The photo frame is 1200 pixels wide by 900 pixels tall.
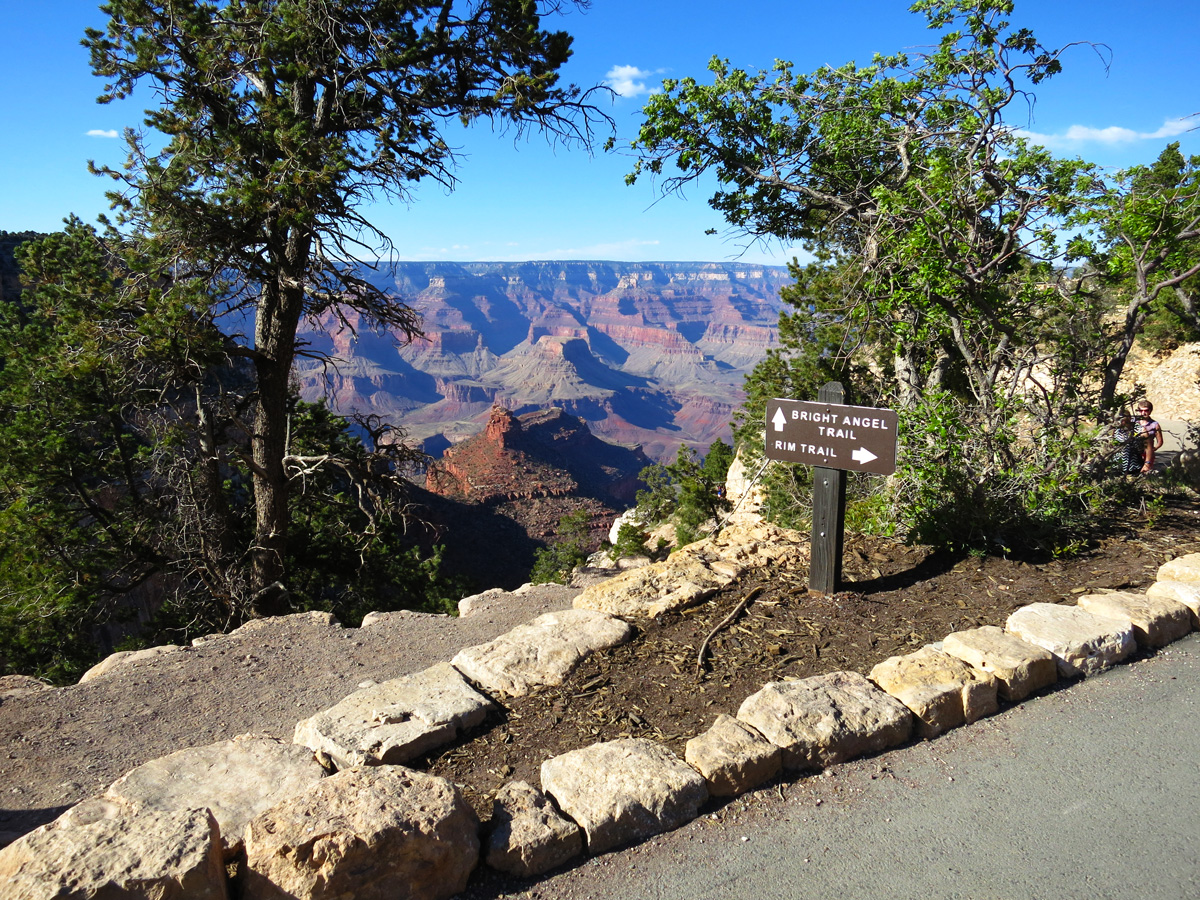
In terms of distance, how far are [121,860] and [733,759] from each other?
2.35m

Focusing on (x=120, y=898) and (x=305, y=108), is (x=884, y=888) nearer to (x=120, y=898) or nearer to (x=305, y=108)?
(x=120, y=898)

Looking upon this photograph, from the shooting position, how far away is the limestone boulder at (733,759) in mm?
3100

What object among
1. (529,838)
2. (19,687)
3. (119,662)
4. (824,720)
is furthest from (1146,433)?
(19,687)

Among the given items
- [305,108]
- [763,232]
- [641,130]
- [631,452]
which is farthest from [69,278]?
[631,452]

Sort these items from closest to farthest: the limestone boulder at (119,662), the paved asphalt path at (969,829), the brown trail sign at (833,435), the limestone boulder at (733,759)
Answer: the paved asphalt path at (969,829)
the limestone boulder at (733,759)
the brown trail sign at (833,435)
the limestone boulder at (119,662)

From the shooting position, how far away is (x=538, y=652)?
14.4 feet

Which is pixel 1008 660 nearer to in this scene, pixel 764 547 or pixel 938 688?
pixel 938 688

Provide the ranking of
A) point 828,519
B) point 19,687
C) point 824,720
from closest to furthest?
point 824,720 < point 828,519 < point 19,687

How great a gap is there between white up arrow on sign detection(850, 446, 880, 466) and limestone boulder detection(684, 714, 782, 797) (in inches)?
81.0

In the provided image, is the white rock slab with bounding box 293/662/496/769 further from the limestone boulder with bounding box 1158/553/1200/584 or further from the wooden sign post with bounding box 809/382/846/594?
the limestone boulder with bounding box 1158/553/1200/584

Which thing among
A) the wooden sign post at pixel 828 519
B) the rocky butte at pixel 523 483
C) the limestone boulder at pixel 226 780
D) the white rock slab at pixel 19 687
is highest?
the wooden sign post at pixel 828 519

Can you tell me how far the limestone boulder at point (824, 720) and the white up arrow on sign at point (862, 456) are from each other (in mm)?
1508

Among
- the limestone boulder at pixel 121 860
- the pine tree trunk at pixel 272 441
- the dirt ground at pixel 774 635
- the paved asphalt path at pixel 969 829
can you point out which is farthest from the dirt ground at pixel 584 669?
the pine tree trunk at pixel 272 441

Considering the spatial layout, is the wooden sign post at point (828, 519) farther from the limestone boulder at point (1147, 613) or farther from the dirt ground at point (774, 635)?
the limestone boulder at point (1147, 613)
